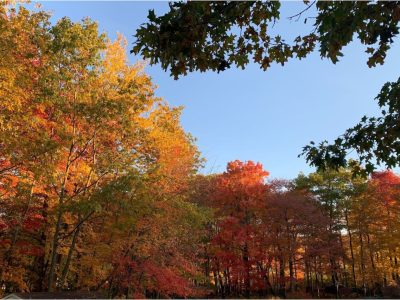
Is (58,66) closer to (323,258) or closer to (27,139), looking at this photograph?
(27,139)

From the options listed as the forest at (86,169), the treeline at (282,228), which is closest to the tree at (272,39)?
the forest at (86,169)

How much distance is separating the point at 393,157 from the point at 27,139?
9.30 metres

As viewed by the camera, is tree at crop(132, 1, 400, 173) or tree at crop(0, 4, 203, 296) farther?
tree at crop(0, 4, 203, 296)

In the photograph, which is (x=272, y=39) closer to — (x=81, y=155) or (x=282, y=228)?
(x=81, y=155)

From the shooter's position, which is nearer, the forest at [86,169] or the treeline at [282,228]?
the forest at [86,169]

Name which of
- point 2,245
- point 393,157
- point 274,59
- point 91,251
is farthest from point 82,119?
point 393,157

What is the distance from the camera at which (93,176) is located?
13.8 meters

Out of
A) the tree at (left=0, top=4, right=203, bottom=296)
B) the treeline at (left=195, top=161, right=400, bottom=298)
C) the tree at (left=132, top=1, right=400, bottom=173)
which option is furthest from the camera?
the treeline at (left=195, top=161, right=400, bottom=298)

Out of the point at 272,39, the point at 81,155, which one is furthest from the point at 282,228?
the point at 272,39

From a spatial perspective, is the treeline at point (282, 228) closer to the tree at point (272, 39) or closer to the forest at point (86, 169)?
the forest at point (86, 169)

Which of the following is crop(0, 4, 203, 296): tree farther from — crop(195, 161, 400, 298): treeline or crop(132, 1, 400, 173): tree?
crop(195, 161, 400, 298): treeline

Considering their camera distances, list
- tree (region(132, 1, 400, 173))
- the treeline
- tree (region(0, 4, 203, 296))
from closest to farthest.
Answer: tree (region(132, 1, 400, 173)), tree (region(0, 4, 203, 296)), the treeline

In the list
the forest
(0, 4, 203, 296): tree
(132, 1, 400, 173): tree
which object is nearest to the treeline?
the forest

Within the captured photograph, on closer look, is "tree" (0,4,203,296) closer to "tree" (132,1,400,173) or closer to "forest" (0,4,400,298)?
"forest" (0,4,400,298)
